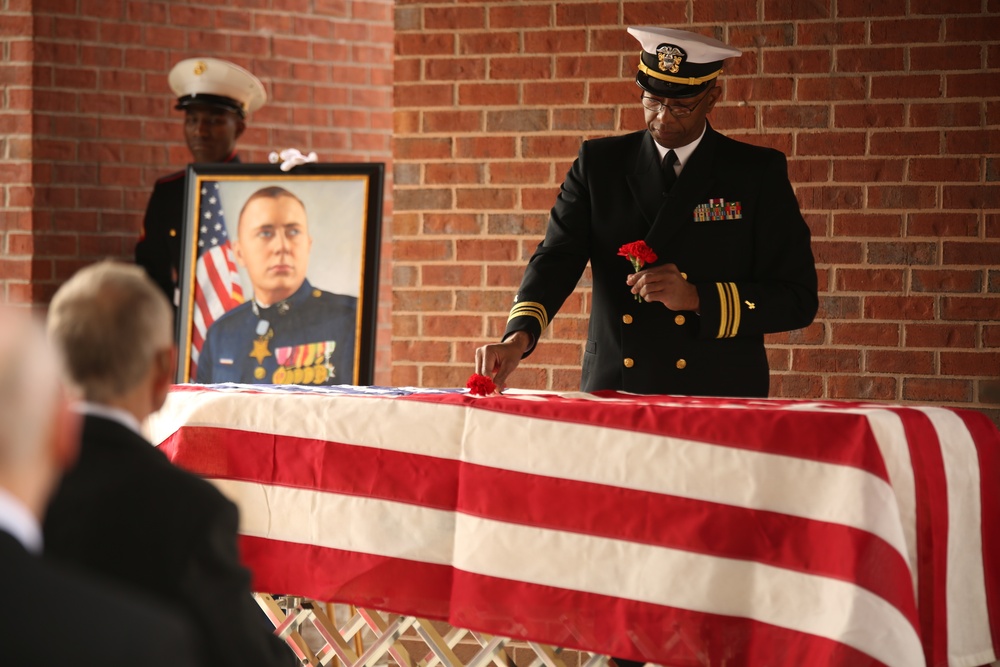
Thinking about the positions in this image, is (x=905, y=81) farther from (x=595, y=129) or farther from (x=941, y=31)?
(x=595, y=129)

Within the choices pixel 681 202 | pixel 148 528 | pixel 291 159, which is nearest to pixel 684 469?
pixel 681 202

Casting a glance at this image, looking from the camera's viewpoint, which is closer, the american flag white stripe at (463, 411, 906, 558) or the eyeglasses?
the american flag white stripe at (463, 411, 906, 558)

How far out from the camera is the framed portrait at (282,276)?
409cm

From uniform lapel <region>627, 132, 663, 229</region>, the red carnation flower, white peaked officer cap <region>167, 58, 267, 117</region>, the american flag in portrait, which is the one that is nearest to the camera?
the red carnation flower

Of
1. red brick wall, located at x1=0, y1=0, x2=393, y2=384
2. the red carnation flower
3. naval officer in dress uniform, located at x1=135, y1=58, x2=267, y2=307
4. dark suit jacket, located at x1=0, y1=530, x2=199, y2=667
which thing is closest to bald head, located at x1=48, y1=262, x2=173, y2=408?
dark suit jacket, located at x1=0, y1=530, x2=199, y2=667

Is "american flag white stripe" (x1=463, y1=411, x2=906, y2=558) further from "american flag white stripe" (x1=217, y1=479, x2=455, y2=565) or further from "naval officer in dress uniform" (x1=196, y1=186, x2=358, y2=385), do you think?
"naval officer in dress uniform" (x1=196, y1=186, x2=358, y2=385)

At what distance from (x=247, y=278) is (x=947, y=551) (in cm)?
269

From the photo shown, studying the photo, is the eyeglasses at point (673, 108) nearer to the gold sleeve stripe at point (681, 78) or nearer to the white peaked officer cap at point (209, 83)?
the gold sleeve stripe at point (681, 78)

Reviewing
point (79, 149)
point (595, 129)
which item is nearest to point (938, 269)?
point (595, 129)

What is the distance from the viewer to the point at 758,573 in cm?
208

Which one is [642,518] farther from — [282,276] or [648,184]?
[282,276]

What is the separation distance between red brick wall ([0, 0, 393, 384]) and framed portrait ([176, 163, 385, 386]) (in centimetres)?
77

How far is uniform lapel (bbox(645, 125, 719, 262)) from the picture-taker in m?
2.81

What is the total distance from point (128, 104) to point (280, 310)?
1.35 meters
